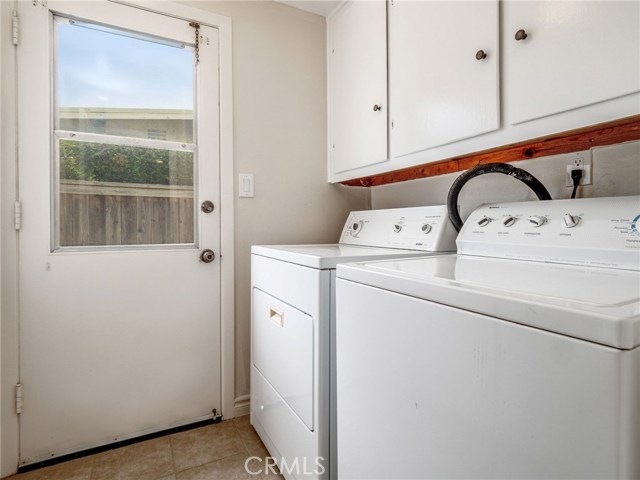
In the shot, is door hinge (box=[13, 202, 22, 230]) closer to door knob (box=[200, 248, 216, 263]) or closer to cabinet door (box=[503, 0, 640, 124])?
door knob (box=[200, 248, 216, 263])

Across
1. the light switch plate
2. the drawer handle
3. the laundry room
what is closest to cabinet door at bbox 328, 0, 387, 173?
the laundry room

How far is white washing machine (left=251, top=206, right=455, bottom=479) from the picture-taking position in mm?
1110

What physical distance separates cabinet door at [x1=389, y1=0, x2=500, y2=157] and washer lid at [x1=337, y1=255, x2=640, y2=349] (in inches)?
21.7

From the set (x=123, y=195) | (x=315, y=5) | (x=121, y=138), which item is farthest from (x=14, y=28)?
(x=315, y=5)

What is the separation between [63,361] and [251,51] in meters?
1.77

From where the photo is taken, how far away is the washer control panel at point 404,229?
1.38 metres

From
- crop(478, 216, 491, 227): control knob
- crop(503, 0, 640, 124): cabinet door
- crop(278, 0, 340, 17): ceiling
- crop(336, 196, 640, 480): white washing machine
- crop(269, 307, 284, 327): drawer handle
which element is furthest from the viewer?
crop(278, 0, 340, 17): ceiling

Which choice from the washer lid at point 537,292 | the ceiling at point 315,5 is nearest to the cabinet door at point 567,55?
the washer lid at point 537,292

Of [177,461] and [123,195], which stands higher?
[123,195]

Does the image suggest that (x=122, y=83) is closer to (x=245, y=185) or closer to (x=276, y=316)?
(x=245, y=185)

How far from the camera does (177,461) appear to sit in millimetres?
1474

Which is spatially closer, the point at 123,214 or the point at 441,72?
the point at 441,72

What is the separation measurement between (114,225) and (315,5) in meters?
1.60

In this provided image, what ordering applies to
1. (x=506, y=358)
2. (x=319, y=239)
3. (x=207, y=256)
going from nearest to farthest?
(x=506, y=358) < (x=207, y=256) < (x=319, y=239)
